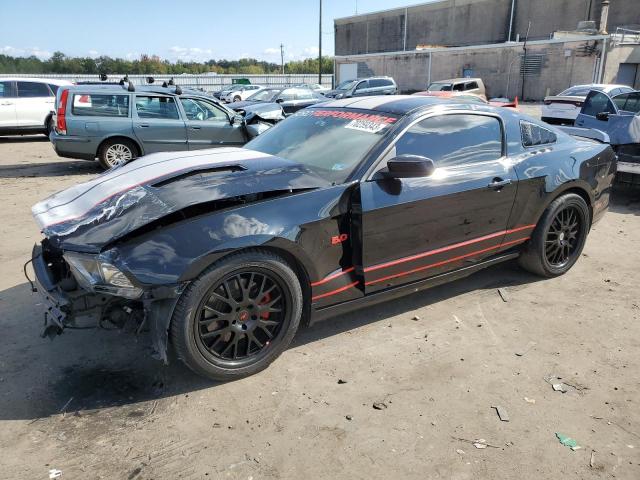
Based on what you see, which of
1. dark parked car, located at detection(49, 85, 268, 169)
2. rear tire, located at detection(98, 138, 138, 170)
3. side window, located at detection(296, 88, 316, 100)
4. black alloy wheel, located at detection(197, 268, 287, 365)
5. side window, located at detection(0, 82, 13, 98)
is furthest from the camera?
side window, located at detection(296, 88, 316, 100)

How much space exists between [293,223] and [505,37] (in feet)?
172

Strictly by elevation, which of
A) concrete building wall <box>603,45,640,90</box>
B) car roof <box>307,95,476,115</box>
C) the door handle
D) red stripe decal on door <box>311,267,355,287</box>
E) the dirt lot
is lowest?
the dirt lot

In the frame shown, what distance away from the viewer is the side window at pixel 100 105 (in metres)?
9.09

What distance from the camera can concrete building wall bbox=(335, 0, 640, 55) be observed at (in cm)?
4088

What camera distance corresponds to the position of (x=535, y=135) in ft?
14.1

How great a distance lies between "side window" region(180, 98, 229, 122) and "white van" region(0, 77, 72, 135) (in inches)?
238

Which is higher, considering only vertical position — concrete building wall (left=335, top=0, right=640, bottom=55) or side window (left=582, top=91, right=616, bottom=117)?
concrete building wall (left=335, top=0, right=640, bottom=55)

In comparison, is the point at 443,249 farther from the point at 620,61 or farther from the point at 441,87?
the point at 620,61

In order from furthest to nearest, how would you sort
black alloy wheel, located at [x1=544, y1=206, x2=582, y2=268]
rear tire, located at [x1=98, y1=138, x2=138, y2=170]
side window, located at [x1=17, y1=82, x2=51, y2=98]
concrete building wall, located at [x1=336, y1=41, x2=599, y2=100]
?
concrete building wall, located at [x1=336, y1=41, x2=599, y2=100] < side window, located at [x1=17, y1=82, x2=51, y2=98] < rear tire, located at [x1=98, y1=138, x2=138, y2=170] < black alloy wheel, located at [x1=544, y1=206, x2=582, y2=268]

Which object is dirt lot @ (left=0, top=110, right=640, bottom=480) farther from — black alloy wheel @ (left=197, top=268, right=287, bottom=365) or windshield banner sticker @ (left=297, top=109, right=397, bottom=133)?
windshield banner sticker @ (left=297, top=109, right=397, bottom=133)

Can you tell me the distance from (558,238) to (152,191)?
11.7ft

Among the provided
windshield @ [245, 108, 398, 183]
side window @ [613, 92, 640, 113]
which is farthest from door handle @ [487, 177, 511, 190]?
side window @ [613, 92, 640, 113]

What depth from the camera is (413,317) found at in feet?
12.8

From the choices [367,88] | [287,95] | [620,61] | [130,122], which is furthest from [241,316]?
[620,61]
